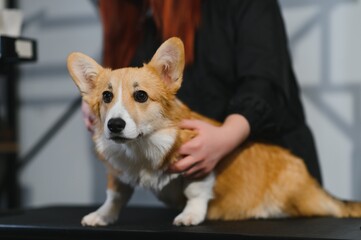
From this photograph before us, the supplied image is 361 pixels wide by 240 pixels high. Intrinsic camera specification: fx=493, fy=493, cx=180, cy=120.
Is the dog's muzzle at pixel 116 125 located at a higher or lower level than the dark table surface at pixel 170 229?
higher

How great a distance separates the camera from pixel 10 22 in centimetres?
146

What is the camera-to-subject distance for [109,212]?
118 cm

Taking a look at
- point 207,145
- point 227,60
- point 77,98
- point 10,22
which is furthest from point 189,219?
point 77,98

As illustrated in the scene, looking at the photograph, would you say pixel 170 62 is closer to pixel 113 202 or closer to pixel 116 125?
pixel 116 125

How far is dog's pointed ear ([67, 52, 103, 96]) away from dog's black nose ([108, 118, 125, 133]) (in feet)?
0.62

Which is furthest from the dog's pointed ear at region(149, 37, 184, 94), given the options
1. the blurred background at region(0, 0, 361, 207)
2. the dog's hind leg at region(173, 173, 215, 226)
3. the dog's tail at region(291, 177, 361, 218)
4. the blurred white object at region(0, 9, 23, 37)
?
the blurred background at region(0, 0, 361, 207)

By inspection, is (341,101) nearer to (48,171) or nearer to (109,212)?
(109,212)

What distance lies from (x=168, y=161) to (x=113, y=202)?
0.19 metres

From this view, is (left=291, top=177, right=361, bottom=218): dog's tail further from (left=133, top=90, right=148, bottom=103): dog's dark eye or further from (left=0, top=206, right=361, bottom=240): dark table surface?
(left=133, top=90, right=148, bottom=103): dog's dark eye

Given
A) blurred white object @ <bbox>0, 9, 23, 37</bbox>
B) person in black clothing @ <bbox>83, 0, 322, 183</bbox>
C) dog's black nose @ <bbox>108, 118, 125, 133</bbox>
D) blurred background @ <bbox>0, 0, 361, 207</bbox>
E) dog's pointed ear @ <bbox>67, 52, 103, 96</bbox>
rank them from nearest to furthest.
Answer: dog's black nose @ <bbox>108, 118, 125, 133</bbox>, dog's pointed ear @ <bbox>67, 52, 103, 96</bbox>, person in black clothing @ <bbox>83, 0, 322, 183</bbox>, blurred white object @ <bbox>0, 9, 23, 37</bbox>, blurred background @ <bbox>0, 0, 361, 207</bbox>

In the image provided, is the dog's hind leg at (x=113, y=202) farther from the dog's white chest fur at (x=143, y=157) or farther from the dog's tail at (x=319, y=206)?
the dog's tail at (x=319, y=206)

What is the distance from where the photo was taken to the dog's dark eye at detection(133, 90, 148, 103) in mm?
1016

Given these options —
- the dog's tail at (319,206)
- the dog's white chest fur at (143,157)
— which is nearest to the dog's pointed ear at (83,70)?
the dog's white chest fur at (143,157)

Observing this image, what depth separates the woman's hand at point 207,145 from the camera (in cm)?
113
